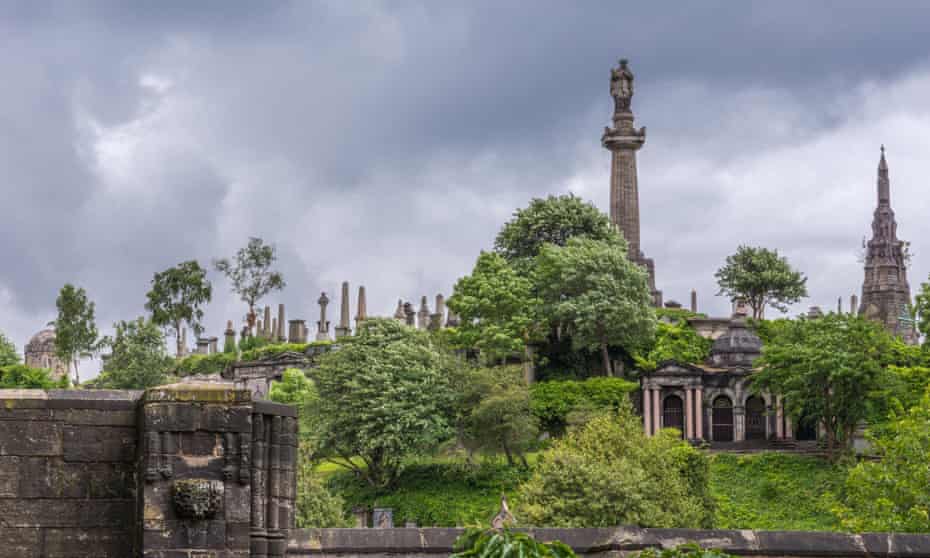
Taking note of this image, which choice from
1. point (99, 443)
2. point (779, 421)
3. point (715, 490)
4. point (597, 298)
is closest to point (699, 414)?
point (779, 421)

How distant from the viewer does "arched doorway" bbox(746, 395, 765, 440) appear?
7975 centimetres

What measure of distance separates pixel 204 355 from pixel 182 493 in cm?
8651

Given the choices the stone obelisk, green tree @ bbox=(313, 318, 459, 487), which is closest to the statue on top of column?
the stone obelisk

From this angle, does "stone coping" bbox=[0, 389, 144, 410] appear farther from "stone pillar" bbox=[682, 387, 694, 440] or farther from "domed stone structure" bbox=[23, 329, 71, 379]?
"domed stone structure" bbox=[23, 329, 71, 379]

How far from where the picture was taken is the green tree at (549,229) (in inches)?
3484

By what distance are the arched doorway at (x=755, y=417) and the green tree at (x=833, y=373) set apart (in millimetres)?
5205

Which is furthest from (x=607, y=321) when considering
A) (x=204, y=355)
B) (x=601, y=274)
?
(x=204, y=355)

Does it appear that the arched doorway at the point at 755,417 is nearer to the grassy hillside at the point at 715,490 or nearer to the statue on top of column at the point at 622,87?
the grassy hillside at the point at 715,490

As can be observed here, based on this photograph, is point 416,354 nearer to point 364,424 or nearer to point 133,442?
point 364,424

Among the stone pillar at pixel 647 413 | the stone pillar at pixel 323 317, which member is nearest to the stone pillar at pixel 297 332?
the stone pillar at pixel 323 317

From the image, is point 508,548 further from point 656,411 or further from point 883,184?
point 883,184

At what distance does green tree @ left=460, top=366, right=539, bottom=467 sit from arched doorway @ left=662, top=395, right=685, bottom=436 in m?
8.95

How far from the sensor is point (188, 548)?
15.5 meters

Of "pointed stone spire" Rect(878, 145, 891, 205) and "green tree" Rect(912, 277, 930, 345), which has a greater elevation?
"pointed stone spire" Rect(878, 145, 891, 205)
